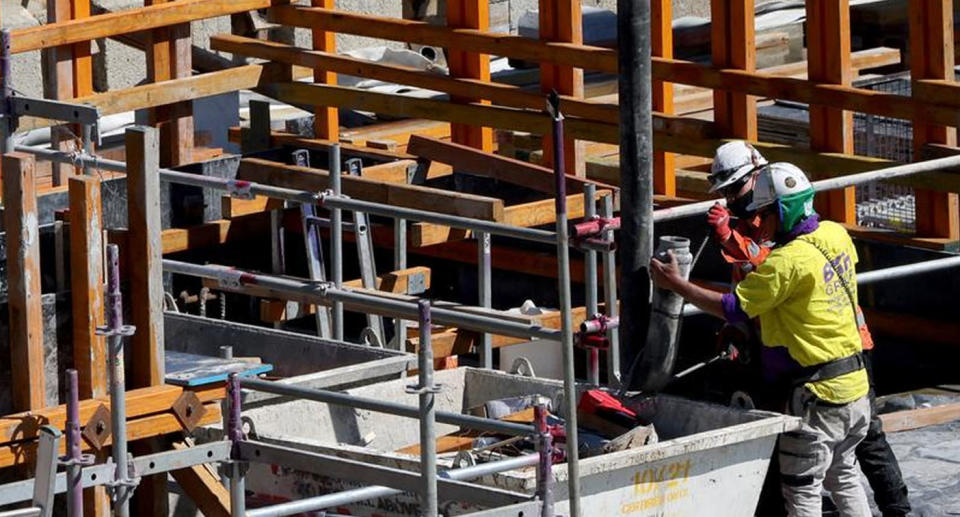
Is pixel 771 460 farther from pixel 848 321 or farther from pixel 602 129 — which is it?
pixel 602 129

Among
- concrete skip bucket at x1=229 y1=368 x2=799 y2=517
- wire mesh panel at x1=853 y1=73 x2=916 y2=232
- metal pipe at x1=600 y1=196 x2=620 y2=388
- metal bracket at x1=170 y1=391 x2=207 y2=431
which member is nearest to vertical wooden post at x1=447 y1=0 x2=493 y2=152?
wire mesh panel at x1=853 y1=73 x2=916 y2=232

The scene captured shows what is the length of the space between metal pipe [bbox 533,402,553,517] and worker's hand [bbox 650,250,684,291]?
1.40 m

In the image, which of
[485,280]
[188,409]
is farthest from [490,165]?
[188,409]

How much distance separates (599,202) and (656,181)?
215 centimetres

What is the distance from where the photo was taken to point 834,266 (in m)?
8.90

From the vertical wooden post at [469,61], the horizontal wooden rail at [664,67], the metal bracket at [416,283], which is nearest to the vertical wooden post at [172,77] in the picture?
the horizontal wooden rail at [664,67]

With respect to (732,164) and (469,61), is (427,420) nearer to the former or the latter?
(732,164)

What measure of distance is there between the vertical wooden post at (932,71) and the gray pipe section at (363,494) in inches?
196

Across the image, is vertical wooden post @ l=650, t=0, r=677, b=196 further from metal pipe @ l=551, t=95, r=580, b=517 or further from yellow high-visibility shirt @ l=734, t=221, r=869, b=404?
metal pipe @ l=551, t=95, r=580, b=517

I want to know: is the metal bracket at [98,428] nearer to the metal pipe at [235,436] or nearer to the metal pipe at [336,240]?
the metal pipe at [235,436]

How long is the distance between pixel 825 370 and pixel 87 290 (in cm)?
303

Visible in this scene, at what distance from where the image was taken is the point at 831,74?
12391 millimetres

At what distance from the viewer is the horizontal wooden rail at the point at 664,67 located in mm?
11945

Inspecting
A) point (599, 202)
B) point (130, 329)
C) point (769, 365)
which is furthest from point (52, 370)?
point (599, 202)
